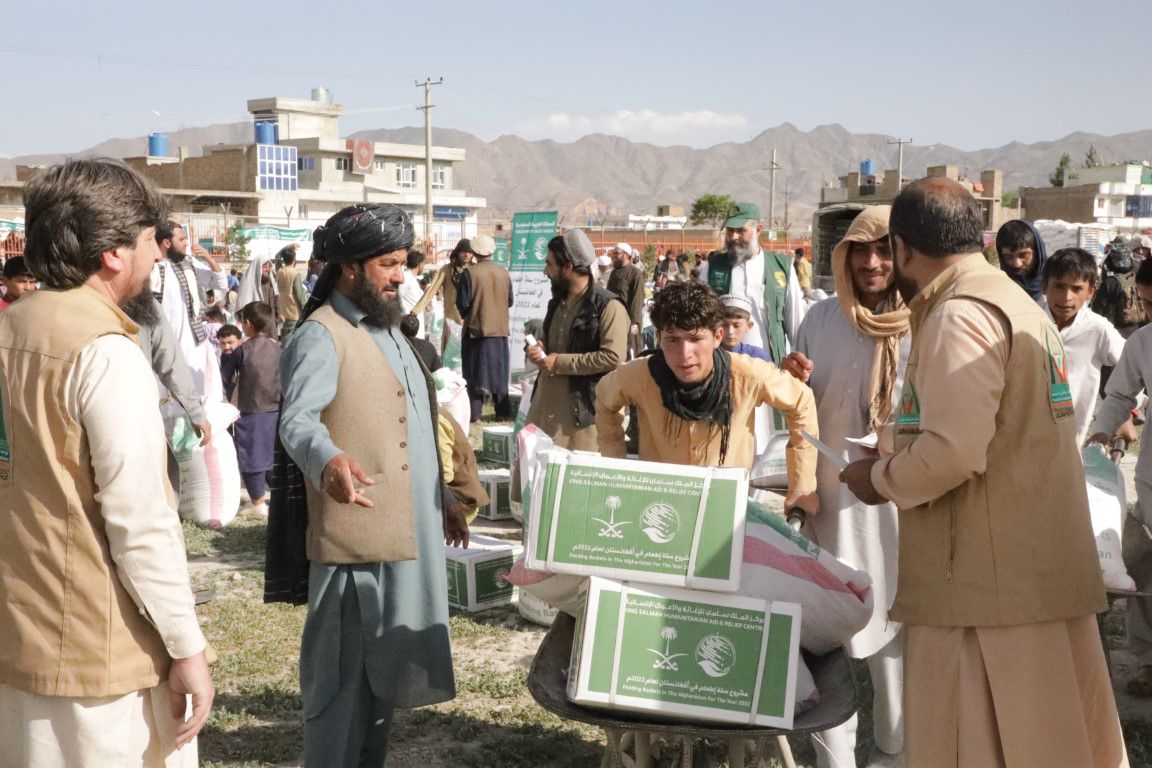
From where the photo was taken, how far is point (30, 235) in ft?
7.59

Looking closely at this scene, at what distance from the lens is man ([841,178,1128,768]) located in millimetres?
2574

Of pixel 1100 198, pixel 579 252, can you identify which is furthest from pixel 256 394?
pixel 1100 198

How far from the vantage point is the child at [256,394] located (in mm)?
7805

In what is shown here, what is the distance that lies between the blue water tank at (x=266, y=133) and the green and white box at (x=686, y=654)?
66772 millimetres

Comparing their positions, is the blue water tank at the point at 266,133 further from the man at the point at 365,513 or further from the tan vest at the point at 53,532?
the tan vest at the point at 53,532

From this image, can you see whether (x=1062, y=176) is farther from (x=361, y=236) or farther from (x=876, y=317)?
(x=361, y=236)

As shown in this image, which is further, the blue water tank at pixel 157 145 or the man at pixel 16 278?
the blue water tank at pixel 157 145

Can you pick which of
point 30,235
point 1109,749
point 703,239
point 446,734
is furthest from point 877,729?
point 703,239

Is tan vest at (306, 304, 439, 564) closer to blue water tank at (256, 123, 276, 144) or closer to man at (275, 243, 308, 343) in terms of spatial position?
man at (275, 243, 308, 343)

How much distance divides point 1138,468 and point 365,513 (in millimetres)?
3207

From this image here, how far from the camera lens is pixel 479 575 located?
19.6 ft

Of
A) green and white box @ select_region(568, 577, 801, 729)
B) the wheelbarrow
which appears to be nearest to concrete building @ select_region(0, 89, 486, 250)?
the wheelbarrow

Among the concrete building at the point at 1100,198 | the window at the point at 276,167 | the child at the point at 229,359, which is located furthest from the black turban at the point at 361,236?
the concrete building at the point at 1100,198

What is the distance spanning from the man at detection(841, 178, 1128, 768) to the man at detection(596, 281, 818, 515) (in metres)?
0.82
